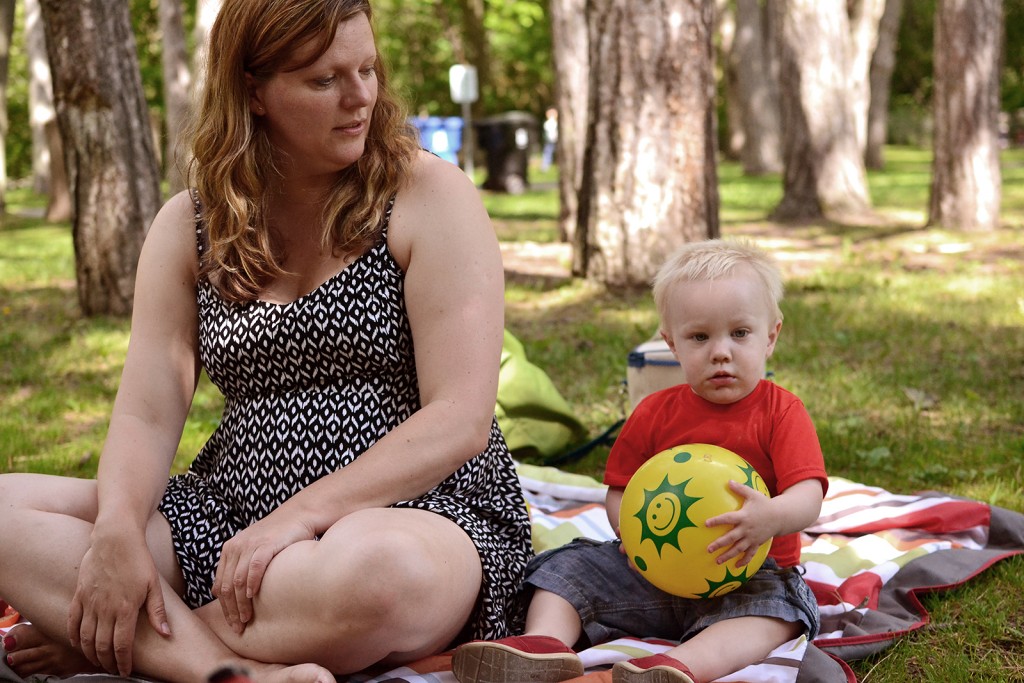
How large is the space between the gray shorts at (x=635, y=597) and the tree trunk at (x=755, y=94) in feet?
70.3

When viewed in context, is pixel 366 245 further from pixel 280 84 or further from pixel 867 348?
pixel 867 348

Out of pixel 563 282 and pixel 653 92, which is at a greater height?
pixel 653 92

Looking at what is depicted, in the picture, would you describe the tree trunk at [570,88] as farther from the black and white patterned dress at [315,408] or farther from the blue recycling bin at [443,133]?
the blue recycling bin at [443,133]

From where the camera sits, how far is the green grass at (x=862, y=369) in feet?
10.4

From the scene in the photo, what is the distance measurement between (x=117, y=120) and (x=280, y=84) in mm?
4794

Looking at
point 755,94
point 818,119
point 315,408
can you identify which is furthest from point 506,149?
point 315,408

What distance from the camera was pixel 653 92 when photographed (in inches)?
282

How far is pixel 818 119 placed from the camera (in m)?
12.2

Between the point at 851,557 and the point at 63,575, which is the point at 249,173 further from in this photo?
the point at 851,557

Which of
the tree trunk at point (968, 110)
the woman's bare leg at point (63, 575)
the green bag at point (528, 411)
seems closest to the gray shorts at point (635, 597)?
the woman's bare leg at point (63, 575)

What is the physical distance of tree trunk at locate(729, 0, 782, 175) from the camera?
23141mm

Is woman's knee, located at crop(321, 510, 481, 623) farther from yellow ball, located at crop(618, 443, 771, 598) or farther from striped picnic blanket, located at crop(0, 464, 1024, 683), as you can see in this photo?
yellow ball, located at crop(618, 443, 771, 598)

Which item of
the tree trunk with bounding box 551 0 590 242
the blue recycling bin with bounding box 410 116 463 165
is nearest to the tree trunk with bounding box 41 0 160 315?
the tree trunk with bounding box 551 0 590 242

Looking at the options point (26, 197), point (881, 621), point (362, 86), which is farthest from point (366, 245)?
point (26, 197)
